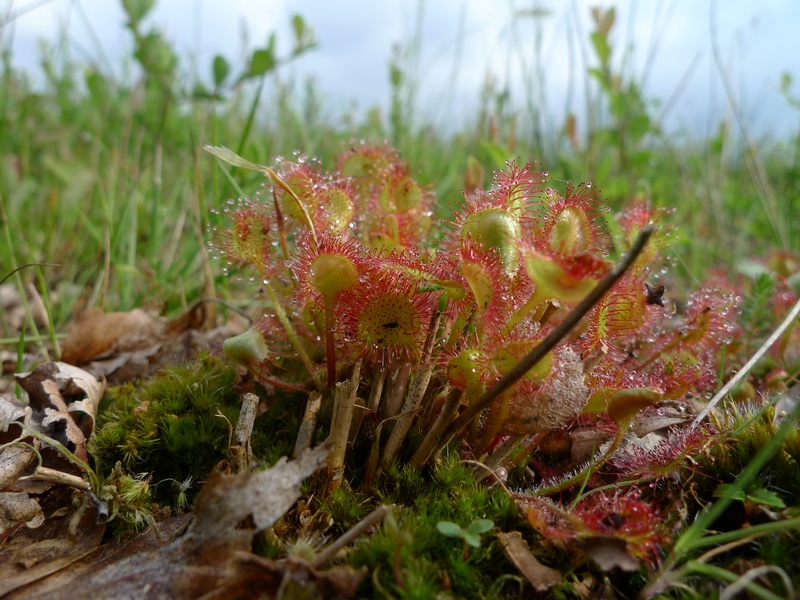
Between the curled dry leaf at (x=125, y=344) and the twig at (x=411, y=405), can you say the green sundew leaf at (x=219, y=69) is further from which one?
the twig at (x=411, y=405)

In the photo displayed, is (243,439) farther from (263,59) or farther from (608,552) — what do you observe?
(263,59)

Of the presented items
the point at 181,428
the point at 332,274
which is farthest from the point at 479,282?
the point at 181,428

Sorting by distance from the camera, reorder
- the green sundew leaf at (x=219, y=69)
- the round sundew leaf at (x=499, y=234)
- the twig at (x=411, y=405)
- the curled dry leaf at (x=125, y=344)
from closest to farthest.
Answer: the round sundew leaf at (x=499, y=234), the twig at (x=411, y=405), the curled dry leaf at (x=125, y=344), the green sundew leaf at (x=219, y=69)

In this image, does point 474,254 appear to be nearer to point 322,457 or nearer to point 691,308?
point 322,457

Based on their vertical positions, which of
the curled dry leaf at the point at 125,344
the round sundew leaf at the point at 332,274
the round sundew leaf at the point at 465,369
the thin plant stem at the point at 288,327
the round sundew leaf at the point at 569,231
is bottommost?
the curled dry leaf at the point at 125,344

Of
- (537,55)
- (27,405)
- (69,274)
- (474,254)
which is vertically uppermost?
(537,55)

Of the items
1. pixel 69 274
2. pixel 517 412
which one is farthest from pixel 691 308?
pixel 69 274

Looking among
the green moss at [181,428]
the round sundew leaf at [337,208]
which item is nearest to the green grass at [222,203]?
the green moss at [181,428]

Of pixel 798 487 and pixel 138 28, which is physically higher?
pixel 138 28
